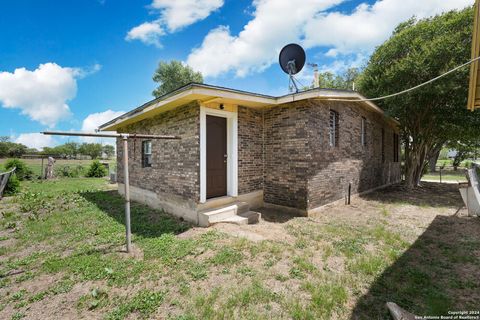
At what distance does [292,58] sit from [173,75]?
21.2 metres

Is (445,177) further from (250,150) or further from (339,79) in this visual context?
(250,150)

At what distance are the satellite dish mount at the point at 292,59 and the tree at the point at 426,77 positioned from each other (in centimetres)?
469

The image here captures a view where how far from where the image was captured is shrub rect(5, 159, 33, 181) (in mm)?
13170

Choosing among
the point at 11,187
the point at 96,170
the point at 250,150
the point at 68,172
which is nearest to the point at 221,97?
the point at 250,150

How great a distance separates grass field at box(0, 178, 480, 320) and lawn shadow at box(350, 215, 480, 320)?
0.02 m

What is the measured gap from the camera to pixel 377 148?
1017cm

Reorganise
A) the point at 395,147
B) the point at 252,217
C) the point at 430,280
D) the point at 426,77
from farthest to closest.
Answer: the point at 395,147, the point at 426,77, the point at 252,217, the point at 430,280

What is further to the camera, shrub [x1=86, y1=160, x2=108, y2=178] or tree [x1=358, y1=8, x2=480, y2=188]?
shrub [x1=86, y1=160, x2=108, y2=178]

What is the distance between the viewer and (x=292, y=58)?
718 centimetres

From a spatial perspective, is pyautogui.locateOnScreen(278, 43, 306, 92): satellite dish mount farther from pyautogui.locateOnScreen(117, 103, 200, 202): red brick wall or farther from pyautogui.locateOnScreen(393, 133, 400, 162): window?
pyautogui.locateOnScreen(393, 133, 400, 162): window

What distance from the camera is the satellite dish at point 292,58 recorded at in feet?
23.3

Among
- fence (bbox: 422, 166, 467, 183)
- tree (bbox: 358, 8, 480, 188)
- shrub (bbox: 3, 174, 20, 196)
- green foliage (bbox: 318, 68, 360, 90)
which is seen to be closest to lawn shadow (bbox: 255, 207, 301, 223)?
tree (bbox: 358, 8, 480, 188)

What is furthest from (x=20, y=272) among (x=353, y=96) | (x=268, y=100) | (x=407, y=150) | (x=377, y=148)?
(x=407, y=150)

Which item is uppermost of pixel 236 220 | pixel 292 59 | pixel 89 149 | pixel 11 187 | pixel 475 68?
pixel 292 59
